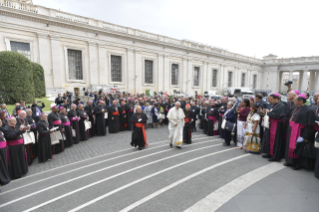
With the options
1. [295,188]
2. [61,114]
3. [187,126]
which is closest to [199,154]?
[187,126]

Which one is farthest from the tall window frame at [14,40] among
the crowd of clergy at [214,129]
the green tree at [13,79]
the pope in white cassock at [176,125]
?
the pope in white cassock at [176,125]

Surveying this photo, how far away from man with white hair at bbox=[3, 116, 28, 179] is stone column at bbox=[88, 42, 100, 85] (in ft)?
69.5

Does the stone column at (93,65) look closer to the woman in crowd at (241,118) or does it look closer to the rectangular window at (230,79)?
the woman in crowd at (241,118)

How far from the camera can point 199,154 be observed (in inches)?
262

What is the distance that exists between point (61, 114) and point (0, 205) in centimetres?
462

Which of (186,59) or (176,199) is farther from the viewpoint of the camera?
(186,59)

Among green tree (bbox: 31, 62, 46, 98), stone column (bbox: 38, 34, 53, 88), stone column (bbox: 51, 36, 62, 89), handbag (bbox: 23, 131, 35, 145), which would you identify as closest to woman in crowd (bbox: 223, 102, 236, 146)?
handbag (bbox: 23, 131, 35, 145)

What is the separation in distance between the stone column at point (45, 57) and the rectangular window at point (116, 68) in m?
8.53

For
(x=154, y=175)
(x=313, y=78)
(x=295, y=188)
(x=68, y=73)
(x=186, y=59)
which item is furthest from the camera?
(x=313, y=78)

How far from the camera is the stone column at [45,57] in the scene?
21.3 metres

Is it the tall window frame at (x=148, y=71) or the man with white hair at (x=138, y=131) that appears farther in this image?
the tall window frame at (x=148, y=71)

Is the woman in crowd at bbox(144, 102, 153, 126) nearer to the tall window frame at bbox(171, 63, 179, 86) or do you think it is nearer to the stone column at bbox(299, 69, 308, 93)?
the tall window frame at bbox(171, 63, 179, 86)

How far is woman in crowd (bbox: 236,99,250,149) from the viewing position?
22.9 feet

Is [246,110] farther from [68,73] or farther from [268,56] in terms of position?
[268,56]
